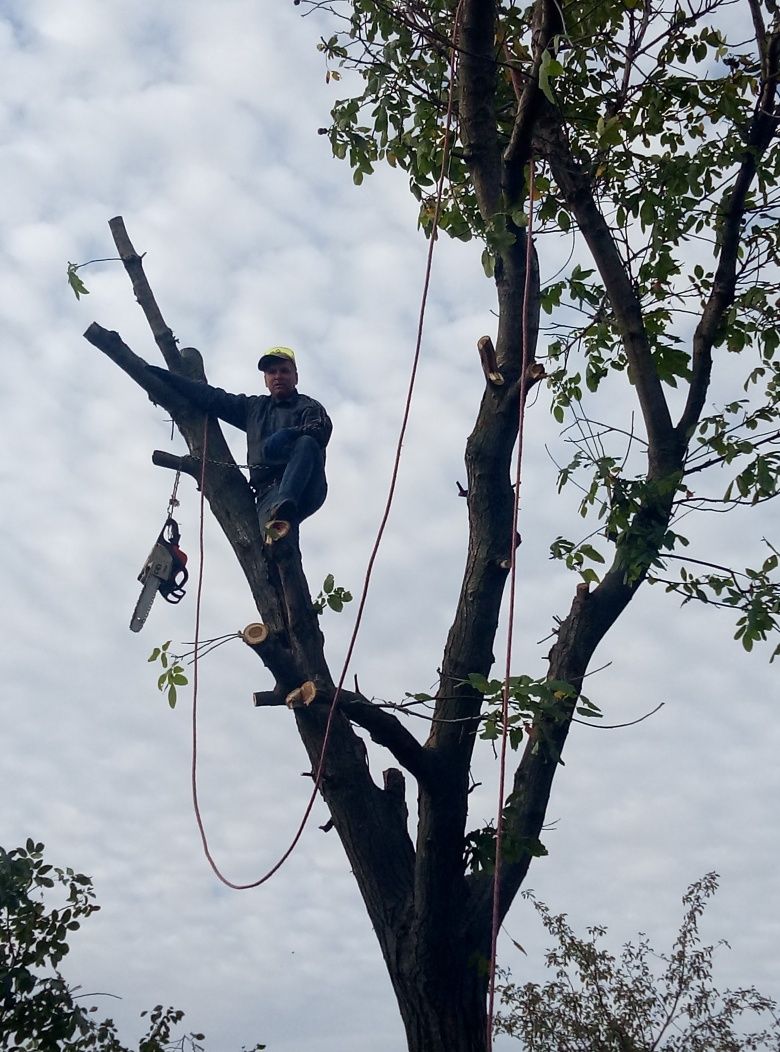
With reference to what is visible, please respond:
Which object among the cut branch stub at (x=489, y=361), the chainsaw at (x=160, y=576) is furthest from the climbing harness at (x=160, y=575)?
the cut branch stub at (x=489, y=361)

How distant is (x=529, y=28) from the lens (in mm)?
4957

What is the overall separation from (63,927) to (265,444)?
7.13 ft

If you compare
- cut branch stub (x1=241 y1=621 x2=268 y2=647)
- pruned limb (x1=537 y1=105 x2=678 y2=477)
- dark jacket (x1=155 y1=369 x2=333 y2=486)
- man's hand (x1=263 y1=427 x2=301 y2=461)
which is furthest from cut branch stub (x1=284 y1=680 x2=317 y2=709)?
pruned limb (x1=537 y1=105 x2=678 y2=477)

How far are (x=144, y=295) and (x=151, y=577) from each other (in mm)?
1272

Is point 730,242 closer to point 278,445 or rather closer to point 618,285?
point 618,285

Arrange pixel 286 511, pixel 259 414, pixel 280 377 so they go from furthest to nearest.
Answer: pixel 280 377, pixel 259 414, pixel 286 511

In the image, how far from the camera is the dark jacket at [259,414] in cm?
516

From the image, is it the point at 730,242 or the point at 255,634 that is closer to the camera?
the point at 255,634

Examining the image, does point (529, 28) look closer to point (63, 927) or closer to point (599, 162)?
point (599, 162)

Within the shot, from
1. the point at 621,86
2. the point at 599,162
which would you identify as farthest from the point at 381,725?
the point at 621,86

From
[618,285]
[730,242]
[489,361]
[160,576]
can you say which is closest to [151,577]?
[160,576]

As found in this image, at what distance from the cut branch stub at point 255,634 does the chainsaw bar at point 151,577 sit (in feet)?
4.40

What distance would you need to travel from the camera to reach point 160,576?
5.39m

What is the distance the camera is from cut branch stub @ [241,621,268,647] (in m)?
4.11
